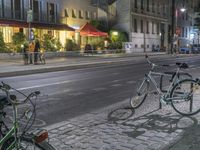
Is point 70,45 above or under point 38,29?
under

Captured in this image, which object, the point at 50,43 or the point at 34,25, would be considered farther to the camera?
the point at 34,25

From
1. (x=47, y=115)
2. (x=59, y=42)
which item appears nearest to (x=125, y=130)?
(x=47, y=115)

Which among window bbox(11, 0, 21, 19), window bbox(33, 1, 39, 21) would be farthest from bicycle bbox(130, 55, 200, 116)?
window bbox(33, 1, 39, 21)

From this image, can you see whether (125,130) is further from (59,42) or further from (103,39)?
(103,39)

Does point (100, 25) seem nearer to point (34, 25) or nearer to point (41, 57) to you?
point (34, 25)

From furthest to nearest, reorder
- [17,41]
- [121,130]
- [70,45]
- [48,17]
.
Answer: [48,17]
[70,45]
[17,41]
[121,130]

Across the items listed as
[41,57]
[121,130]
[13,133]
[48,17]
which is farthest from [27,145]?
[48,17]

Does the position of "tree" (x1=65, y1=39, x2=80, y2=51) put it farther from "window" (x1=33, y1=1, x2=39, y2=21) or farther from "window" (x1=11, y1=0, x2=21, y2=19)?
"window" (x1=11, y1=0, x2=21, y2=19)

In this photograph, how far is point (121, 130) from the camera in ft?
23.3

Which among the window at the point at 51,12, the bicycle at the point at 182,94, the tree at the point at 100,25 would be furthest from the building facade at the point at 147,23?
the bicycle at the point at 182,94

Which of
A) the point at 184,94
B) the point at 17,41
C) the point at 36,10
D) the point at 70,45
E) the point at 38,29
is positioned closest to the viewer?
the point at 184,94

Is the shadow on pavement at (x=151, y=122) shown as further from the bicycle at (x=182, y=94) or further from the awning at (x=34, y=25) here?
the awning at (x=34, y=25)

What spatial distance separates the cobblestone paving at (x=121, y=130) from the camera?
6.16 metres

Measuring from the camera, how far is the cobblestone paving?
243 inches
